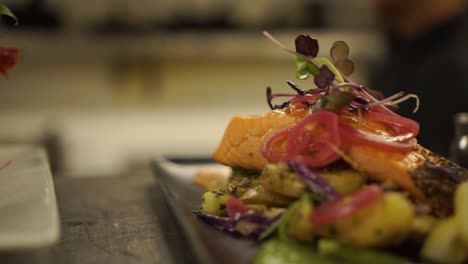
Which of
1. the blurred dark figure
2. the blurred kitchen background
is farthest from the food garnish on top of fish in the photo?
the blurred kitchen background

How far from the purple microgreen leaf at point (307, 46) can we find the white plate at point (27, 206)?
78 centimetres

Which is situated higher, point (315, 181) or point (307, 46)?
point (307, 46)

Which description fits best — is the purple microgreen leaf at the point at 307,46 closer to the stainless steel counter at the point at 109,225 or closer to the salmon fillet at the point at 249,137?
the salmon fillet at the point at 249,137

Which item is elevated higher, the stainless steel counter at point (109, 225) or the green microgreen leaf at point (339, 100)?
the green microgreen leaf at point (339, 100)

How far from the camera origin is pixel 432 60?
4.38m

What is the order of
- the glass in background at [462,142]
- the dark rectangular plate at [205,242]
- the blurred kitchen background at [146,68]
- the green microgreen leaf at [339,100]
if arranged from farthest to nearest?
the blurred kitchen background at [146,68]
the glass in background at [462,142]
the green microgreen leaf at [339,100]
the dark rectangular plate at [205,242]

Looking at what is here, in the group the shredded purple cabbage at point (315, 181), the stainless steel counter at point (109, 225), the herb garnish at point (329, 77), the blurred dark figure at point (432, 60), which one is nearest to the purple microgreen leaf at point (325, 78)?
the herb garnish at point (329, 77)

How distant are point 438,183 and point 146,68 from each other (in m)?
4.83

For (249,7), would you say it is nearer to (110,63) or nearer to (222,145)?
(110,63)

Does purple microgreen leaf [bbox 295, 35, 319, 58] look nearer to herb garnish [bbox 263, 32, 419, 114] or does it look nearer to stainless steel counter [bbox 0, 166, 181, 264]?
herb garnish [bbox 263, 32, 419, 114]

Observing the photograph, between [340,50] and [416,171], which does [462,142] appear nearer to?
[340,50]

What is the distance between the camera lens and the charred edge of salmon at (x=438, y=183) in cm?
140

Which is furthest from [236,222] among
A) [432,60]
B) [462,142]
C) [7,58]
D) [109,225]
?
[432,60]

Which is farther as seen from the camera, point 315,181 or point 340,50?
point 340,50
